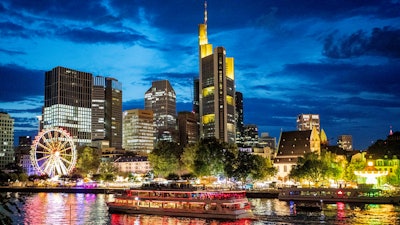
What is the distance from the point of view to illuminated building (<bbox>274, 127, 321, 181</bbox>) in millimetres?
165500

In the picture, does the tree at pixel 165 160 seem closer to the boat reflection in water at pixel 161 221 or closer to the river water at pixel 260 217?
the river water at pixel 260 217

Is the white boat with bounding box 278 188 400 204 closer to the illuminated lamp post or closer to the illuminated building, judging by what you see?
the illuminated lamp post

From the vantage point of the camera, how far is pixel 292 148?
168500 mm

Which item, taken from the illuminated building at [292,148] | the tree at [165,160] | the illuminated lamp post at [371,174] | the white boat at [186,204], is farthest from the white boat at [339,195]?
the illuminated building at [292,148]

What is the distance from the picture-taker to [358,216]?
70.1m

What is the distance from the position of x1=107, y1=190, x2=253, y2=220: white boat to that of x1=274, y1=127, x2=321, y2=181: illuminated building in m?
94.3

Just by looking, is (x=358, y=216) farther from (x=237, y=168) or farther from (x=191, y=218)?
(x=237, y=168)

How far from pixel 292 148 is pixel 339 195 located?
6824 cm

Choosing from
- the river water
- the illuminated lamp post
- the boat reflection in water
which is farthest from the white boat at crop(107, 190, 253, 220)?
the illuminated lamp post

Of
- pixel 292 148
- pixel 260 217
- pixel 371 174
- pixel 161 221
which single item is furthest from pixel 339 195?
pixel 292 148

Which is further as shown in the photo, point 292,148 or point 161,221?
point 292,148

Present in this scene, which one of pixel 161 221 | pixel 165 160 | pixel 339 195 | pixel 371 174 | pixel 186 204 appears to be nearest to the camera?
pixel 161 221

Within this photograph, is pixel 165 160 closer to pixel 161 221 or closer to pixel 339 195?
pixel 339 195

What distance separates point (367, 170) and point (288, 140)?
58229 millimetres
